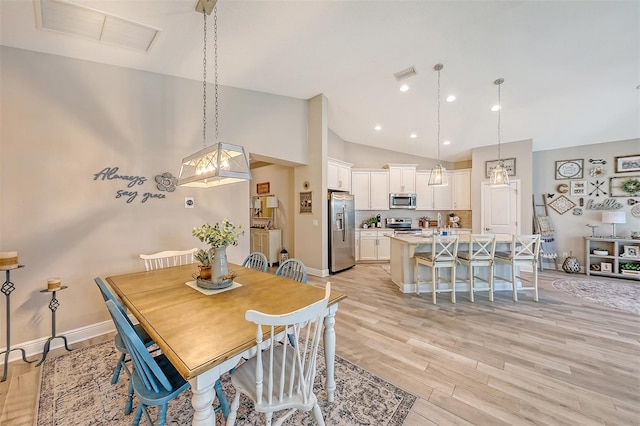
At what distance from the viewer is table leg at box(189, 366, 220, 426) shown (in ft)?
3.30

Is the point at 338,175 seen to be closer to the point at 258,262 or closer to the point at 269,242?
the point at 269,242

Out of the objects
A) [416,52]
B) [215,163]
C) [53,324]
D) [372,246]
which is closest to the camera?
[215,163]

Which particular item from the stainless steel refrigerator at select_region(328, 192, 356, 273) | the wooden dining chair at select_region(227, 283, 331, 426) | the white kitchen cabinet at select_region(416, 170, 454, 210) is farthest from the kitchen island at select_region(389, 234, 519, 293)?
the wooden dining chair at select_region(227, 283, 331, 426)

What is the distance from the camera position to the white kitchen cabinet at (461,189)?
6168mm

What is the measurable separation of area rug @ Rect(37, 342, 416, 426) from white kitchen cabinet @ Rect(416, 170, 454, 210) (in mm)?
5238

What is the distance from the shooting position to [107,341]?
8.62 ft

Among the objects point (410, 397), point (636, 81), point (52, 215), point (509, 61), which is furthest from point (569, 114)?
point (52, 215)

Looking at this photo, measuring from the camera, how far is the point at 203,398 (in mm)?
1020

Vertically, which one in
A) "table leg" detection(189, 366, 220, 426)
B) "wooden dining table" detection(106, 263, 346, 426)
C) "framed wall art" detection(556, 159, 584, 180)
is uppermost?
"framed wall art" detection(556, 159, 584, 180)

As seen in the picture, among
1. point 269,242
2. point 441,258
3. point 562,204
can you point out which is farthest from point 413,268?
point 562,204

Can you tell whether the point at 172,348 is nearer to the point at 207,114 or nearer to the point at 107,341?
the point at 107,341

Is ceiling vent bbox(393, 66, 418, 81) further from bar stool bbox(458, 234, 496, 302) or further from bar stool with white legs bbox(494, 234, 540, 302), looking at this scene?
bar stool with white legs bbox(494, 234, 540, 302)

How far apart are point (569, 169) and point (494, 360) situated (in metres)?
5.58

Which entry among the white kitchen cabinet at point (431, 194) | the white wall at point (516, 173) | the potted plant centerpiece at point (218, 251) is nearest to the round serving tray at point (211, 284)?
the potted plant centerpiece at point (218, 251)
